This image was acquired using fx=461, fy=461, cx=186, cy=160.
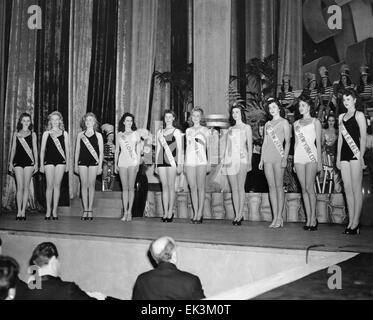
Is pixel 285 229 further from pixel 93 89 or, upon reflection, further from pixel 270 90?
pixel 93 89

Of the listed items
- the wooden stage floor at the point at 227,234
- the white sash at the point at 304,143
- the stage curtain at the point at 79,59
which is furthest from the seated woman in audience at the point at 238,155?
the stage curtain at the point at 79,59

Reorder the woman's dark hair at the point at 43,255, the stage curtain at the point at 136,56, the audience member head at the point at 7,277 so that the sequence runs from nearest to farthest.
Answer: the audience member head at the point at 7,277
the woman's dark hair at the point at 43,255
the stage curtain at the point at 136,56

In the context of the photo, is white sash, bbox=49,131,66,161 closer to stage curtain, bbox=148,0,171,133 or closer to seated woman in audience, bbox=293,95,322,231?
seated woman in audience, bbox=293,95,322,231

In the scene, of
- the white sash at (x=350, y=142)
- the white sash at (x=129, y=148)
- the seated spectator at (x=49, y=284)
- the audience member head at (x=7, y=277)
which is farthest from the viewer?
the white sash at (x=129, y=148)

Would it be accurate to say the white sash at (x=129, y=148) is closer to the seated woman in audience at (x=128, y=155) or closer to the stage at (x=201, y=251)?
the seated woman in audience at (x=128, y=155)

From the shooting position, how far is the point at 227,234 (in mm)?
4293

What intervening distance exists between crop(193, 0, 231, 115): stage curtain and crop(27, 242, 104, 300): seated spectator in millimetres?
4344

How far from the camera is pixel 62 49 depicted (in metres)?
8.23

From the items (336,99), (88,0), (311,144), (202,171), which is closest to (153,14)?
(88,0)

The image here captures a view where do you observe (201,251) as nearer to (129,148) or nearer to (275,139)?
(275,139)

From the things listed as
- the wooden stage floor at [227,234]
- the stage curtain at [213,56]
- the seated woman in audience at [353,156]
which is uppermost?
the stage curtain at [213,56]

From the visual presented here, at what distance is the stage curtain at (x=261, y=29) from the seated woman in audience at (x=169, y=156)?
5.06 metres

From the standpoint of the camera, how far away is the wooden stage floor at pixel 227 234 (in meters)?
3.58
